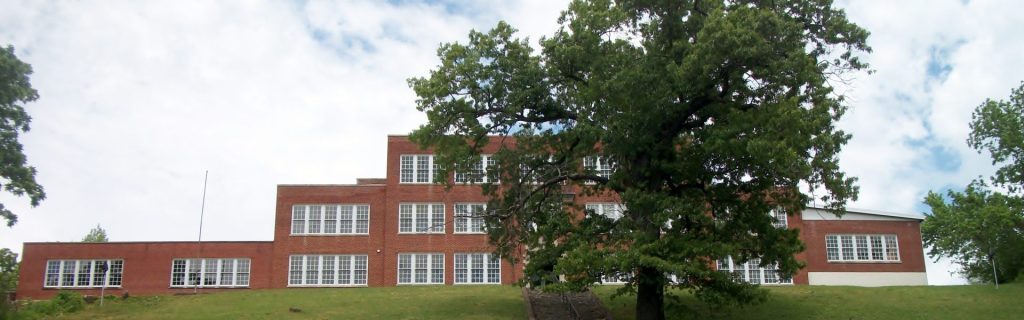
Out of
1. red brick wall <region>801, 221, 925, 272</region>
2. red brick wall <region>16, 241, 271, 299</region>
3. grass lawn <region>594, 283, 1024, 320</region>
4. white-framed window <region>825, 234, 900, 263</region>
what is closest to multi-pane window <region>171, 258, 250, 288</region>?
red brick wall <region>16, 241, 271, 299</region>

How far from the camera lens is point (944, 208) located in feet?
206

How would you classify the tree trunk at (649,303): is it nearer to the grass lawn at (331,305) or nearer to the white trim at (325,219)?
the grass lawn at (331,305)

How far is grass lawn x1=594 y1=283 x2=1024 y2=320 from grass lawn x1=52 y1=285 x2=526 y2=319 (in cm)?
480

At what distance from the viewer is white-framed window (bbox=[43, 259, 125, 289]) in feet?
154

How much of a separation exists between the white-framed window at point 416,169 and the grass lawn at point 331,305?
415 inches

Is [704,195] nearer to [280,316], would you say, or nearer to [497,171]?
[497,171]

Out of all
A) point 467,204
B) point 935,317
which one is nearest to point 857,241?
point 935,317

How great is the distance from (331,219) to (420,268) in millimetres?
5688

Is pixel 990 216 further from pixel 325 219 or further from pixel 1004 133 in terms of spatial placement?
pixel 325 219

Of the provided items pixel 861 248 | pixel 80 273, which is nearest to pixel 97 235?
pixel 80 273

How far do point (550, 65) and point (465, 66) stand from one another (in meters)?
2.82

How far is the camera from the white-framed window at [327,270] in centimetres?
4650

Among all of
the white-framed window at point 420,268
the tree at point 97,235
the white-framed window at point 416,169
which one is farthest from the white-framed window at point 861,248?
the tree at point 97,235

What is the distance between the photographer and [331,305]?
33281 millimetres
